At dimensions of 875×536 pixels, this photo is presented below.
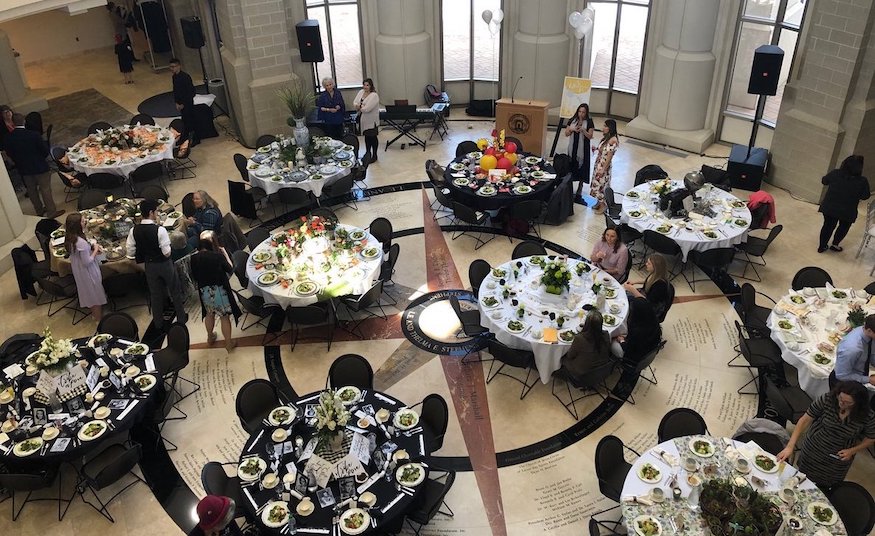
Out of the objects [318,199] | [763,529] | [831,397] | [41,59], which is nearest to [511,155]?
[318,199]

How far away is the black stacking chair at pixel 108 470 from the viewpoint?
6504 millimetres

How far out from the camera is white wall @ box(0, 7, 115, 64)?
2020cm

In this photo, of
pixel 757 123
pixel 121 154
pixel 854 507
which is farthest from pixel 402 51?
pixel 854 507

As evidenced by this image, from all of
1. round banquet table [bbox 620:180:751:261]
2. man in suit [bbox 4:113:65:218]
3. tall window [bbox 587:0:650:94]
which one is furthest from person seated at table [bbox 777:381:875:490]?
man in suit [bbox 4:113:65:218]

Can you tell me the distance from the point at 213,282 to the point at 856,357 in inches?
276

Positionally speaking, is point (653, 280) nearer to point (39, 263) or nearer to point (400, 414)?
point (400, 414)

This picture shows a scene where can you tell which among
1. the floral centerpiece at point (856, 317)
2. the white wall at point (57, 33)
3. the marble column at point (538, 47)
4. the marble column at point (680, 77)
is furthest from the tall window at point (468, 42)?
the white wall at point (57, 33)

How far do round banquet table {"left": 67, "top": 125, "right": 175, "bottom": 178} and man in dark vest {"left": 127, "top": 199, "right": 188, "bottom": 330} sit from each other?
3733mm

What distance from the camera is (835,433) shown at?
5.88 meters

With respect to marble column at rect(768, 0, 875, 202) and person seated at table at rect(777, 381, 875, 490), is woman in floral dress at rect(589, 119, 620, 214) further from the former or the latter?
person seated at table at rect(777, 381, 875, 490)

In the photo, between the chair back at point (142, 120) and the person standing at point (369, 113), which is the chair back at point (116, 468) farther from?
the chair back at point (142, 120)

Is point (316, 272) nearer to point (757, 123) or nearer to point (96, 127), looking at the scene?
point (96, 127)

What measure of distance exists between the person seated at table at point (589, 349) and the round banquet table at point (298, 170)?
577 centimetres

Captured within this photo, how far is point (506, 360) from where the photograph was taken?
7.82 metres
